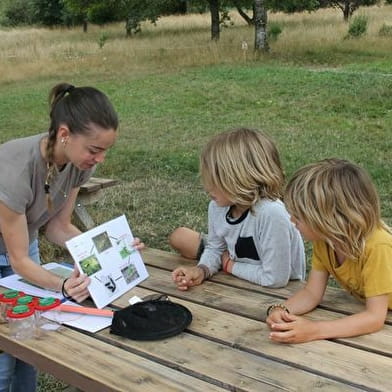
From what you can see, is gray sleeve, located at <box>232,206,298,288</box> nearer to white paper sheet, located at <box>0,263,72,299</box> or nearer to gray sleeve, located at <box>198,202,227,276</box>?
gray sleeve, located at <box>198,202,227,276</box>

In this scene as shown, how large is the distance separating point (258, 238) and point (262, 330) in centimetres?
50

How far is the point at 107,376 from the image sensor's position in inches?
69.4

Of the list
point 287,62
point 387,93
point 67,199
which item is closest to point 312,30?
point 287,62

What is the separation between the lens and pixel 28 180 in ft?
7.73

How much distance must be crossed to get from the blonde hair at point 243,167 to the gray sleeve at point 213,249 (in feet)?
0.69

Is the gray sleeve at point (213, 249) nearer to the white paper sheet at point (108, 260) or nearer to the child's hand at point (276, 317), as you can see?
the white paper sheet at point (108, 260)

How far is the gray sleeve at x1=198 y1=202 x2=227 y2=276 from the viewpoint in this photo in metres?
2.58

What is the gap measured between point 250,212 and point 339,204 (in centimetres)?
53

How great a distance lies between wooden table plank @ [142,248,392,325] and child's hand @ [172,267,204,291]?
0.08m

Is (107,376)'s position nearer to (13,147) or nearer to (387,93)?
(13,147)

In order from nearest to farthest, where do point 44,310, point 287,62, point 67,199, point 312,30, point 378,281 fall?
point 378,281
point 44,310
point 67,199
point 287,62
point 312,30

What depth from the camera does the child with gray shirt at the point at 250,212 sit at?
2387 mm

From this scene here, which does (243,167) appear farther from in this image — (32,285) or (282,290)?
(32,285)

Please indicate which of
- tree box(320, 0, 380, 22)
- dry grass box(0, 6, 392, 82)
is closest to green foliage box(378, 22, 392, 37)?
dry grass box(0, 6, 392, 82)
